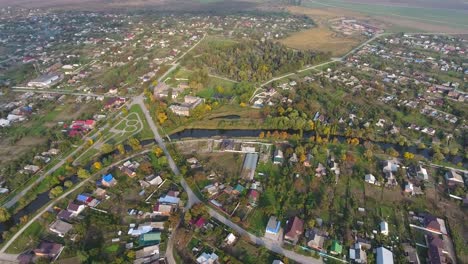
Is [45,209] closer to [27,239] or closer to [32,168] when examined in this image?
[27,239]

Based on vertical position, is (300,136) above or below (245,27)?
below

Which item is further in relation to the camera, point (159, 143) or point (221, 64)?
point (221, 64)

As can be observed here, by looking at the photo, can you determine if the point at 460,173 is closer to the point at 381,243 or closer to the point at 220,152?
the point at 381,243

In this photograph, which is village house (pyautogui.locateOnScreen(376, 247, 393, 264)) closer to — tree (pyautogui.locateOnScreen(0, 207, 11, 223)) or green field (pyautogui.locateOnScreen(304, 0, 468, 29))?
tree (pyautogui.locateOnScreen(0, 207, 11, 223))

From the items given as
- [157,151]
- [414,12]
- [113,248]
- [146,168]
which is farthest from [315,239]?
[414,12]

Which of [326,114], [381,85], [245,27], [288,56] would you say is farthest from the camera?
[245,27]

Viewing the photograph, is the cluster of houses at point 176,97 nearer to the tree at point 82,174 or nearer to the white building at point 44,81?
the tree at point 82,174

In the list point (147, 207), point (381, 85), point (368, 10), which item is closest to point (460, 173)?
point (381, 85)
